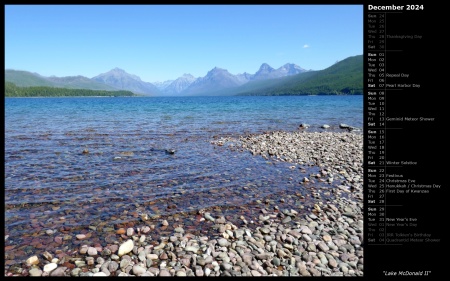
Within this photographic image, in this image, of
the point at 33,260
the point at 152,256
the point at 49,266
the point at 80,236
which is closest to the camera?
the point at 49,266

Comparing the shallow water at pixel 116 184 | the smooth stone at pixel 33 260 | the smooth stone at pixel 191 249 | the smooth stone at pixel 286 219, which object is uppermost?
the shallow water at pixel 116 184

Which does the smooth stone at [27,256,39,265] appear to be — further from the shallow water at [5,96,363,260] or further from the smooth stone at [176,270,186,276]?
the smooth stone at [176,270,186,276]

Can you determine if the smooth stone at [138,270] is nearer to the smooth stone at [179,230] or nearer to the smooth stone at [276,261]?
the smooth stone at [179,230]

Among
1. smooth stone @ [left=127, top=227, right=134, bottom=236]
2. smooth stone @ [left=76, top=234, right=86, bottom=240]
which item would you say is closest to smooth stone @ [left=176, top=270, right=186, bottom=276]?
smooth stone @ [left=127, top=227, right=134, bottom=236]

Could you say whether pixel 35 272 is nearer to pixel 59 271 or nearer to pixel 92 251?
pixel 59 271

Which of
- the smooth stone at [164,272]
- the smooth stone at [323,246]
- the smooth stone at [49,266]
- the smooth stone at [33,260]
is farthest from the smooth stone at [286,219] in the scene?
the smooth stone at [33,260]

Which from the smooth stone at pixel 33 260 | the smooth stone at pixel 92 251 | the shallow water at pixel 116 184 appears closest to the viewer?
the smooth stone at pixel 33 260

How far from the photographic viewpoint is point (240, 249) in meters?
7.90

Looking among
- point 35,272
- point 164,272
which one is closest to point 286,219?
point 164,272

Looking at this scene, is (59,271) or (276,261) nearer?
(59,271)

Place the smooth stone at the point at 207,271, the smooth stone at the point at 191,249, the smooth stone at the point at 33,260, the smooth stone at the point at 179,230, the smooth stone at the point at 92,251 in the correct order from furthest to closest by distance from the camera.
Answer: the smooth stone at the point at 179,230, the smooth stone at the point at 191,249, the smooth stone at the point at 92,251, the smooth stone at the point at 33,260, the smooth stone at the point at 207,271

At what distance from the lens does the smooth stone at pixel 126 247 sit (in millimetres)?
7680

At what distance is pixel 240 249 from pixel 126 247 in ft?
11.1

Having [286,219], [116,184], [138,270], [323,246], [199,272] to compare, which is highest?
[116,184]
